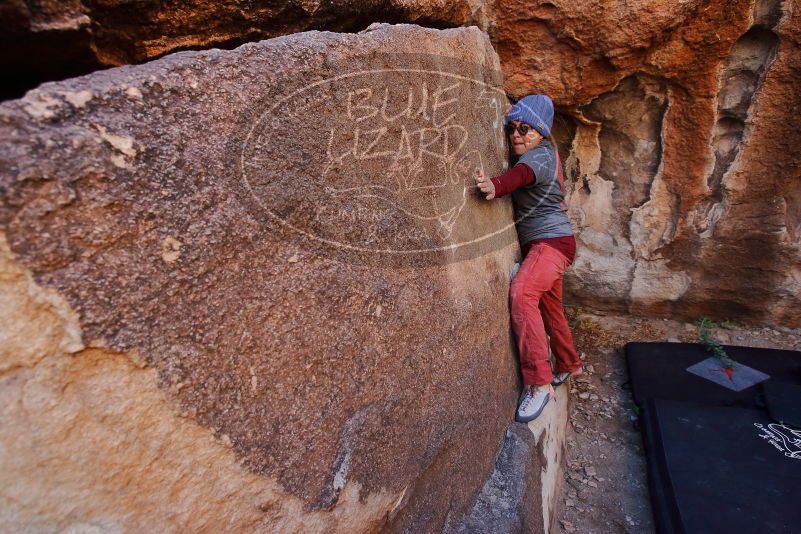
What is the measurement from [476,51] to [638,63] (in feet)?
3.03

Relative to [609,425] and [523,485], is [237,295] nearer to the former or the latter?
[523,485]

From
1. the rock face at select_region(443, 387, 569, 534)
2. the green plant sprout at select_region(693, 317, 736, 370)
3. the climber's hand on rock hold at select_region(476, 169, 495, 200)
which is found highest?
the climber's hand on rock hold at select_region(476, 169, 495, 200)

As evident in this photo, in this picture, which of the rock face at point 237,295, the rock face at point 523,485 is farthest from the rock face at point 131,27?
the rock face at point 523,485

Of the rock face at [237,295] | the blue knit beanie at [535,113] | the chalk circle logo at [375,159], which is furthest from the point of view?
the blue knit beanie at [535,113]

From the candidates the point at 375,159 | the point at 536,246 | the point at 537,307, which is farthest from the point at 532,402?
the point at 375,159

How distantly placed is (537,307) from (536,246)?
0.25 meters

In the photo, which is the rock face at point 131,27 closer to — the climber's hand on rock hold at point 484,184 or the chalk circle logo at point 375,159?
the chalk circle logo at point 375,159

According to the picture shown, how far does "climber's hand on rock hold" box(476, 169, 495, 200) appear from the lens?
59.8 inches

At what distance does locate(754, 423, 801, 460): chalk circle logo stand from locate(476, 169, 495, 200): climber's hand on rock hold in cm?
146

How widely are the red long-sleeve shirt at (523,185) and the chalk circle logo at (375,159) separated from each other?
96 mm

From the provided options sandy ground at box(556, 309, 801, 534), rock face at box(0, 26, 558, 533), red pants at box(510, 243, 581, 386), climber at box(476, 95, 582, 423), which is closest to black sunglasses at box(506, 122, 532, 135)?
climber at box(476, 95, 582, 423)

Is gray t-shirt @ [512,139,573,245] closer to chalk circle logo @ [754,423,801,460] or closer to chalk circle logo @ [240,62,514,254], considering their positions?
chalk circle logo @ [240,62,514,254]

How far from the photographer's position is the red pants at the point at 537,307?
1759 mm

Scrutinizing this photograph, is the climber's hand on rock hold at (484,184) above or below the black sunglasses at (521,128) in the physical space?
below
